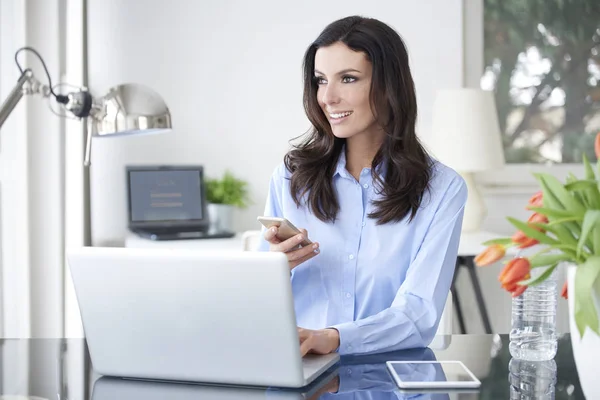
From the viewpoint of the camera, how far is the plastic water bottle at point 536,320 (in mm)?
1558

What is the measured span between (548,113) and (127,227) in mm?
2032

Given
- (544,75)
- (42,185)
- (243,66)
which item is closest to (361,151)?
(42,185)

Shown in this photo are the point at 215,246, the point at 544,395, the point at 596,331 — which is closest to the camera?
the point at 596,331

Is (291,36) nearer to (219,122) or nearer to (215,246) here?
(219,122)

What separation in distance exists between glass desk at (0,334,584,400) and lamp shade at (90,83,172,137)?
59cm

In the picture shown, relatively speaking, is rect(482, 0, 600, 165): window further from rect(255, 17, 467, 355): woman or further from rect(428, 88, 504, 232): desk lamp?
rect(255, 17, 467, 355): woman

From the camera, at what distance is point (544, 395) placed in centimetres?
126

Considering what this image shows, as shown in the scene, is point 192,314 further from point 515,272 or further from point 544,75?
point 544,75

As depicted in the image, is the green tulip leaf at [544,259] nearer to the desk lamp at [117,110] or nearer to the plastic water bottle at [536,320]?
the plastic water bottle at [536,320]

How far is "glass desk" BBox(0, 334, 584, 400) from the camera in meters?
1.27

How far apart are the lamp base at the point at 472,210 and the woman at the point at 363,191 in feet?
5.30

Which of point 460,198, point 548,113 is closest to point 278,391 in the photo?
point 460,198

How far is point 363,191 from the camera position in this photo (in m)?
1.99

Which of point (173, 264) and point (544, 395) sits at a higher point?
point (173, 264)
